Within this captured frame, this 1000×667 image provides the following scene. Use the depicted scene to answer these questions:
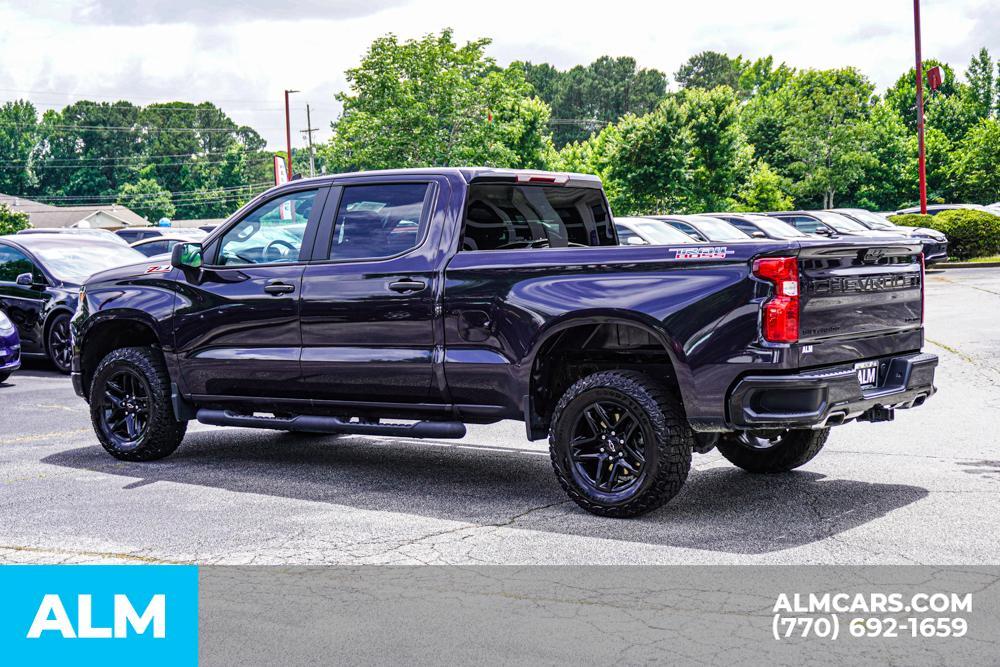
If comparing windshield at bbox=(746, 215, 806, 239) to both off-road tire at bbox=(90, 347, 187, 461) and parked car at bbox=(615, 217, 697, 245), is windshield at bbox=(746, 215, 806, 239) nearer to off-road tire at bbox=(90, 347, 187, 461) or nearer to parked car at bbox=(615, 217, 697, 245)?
parked car at bbox=(615, 217, 697, 245)

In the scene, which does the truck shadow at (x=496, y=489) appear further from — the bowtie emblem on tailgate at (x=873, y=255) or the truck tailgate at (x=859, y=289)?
the bowtie emblem on tailgate at (x=873, y=255)

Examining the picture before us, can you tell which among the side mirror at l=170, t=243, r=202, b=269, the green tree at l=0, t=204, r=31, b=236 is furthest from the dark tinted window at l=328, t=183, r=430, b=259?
the green tree at l=0, t=204, r=31, b=236

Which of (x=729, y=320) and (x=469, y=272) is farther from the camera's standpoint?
(x=469, y=272)

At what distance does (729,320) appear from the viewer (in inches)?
243

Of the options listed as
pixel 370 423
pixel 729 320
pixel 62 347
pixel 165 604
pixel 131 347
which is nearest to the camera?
pixel 165 604

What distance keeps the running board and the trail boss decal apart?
1.70m

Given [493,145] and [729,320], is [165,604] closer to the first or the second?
[729,320]

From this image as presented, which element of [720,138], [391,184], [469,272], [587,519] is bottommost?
[587,519]

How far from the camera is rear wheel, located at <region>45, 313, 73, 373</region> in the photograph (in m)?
14.6

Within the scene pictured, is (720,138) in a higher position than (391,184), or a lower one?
higher

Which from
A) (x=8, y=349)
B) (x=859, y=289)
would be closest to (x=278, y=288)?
(x=859, y=289)

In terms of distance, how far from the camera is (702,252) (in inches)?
246

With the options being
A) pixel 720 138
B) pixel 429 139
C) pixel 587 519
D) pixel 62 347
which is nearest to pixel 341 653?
pixel 587 519

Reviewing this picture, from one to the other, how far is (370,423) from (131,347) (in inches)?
92.6
